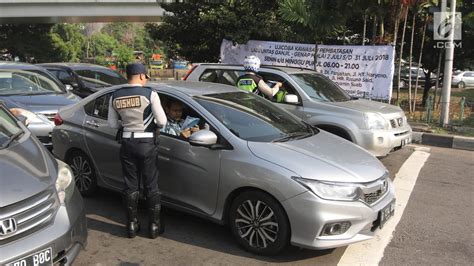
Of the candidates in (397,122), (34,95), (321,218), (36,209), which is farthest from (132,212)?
(34,95)

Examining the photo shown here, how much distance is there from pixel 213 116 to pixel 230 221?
3.37ft

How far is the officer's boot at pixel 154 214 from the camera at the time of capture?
4.60 m

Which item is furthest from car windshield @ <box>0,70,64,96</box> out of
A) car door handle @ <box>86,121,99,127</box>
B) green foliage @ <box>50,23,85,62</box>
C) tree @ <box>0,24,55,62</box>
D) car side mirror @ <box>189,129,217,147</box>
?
green foliage @ <box>50,23,85,62</box>

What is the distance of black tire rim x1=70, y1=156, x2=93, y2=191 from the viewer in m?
5.80

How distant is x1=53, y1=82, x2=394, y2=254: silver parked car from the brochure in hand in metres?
0.06

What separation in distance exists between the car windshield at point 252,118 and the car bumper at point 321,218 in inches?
34.0

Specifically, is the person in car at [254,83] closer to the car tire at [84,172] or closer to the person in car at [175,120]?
the person in car at [175,120]

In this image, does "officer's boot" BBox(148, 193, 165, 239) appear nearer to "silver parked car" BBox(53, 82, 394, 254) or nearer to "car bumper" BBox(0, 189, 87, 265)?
"silver parked car" BBox(53, 82, 394, 254)

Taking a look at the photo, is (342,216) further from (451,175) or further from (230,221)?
(451,175)

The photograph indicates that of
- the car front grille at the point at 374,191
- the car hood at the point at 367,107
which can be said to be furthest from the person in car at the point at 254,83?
the car front grille at the point at 374,191

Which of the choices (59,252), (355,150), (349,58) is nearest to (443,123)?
(349,58)

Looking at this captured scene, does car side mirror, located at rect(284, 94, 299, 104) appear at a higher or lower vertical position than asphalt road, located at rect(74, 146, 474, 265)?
higher

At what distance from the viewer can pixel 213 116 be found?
4.73 meters
